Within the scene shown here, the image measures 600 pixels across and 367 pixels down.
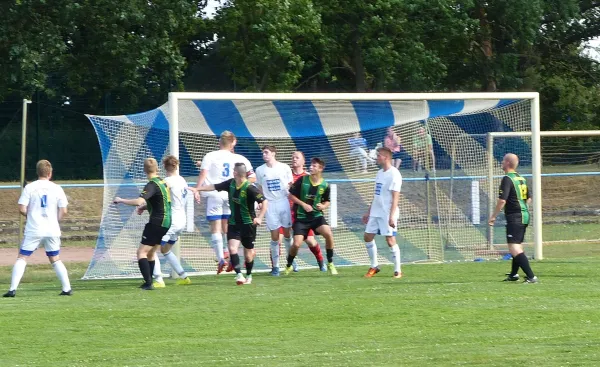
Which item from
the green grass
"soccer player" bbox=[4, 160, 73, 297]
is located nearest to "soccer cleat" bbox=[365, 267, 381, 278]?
the green grass

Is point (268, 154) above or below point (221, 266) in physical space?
Answer: above

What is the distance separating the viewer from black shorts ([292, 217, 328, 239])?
1514 centimetres

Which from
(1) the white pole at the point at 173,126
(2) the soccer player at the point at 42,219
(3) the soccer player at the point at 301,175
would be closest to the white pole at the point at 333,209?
(3) the soccer player at the point at 301,175

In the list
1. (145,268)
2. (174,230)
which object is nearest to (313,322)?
(145,268)

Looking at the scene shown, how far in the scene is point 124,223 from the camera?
1576 centimetres

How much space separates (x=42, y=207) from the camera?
13008 mm

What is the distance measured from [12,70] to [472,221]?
1659 centimetres

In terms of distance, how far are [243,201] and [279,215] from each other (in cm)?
169

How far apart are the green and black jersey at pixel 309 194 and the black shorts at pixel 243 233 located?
132cm

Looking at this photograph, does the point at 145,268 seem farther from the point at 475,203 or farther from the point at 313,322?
the point at 475,203

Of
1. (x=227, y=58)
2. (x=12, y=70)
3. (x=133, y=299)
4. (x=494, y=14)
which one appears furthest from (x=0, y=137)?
(x=494, y=14)

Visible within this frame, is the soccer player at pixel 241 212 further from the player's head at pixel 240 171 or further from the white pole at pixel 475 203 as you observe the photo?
the white pole at pixel 475 203

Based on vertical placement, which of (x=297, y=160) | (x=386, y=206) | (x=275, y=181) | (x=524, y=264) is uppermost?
(x=297, y=160)

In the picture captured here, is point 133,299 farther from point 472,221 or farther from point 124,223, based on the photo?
point 472,221
